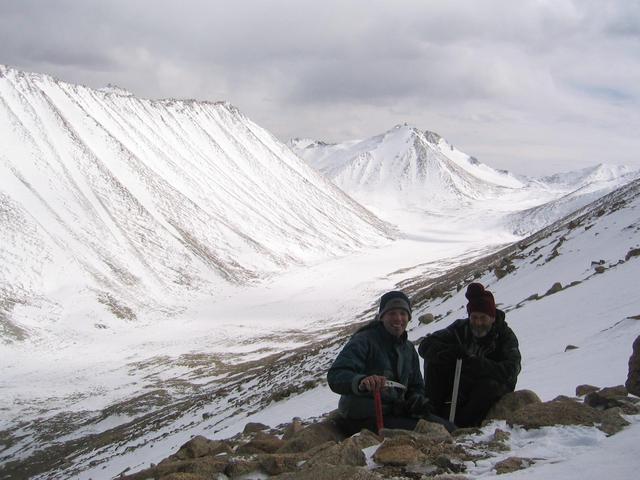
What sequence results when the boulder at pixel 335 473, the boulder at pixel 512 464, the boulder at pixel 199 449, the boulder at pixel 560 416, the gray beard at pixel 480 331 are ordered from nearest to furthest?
the boulder at pixel 512 464
the boulder at pixel 335 473
the boulder at pixel 560 416
the gray beard at pixel 480 331
the boulder at pixel 199 449

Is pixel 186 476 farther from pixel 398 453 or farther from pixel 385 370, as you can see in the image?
pixel 385 370

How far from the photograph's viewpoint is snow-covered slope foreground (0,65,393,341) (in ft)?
235

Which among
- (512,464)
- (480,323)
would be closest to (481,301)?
(480,323)

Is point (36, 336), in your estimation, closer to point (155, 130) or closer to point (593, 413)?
point (593, 413)

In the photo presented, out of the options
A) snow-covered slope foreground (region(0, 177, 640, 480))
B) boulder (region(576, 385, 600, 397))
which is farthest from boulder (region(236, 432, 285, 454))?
boulder (region(576, 385, 600, 397))

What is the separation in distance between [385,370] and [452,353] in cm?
83

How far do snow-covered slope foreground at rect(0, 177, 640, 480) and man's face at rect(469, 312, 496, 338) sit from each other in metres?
1.55

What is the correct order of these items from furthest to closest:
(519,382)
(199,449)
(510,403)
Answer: (519,382), (199,449), (510,403)

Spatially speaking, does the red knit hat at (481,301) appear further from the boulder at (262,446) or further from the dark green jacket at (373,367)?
the boulder at (262,446)

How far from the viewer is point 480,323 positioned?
7.15 metres

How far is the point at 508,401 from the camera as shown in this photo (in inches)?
272

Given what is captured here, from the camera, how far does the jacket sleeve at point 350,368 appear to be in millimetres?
6812

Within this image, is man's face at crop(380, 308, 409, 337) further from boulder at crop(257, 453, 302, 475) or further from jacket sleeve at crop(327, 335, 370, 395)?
boulder at crop(257, 453, 302, 475)

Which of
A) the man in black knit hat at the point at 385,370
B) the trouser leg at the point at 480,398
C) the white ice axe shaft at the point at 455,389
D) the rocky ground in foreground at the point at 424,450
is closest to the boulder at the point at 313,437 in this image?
the rocky ground in foreground at the point at 424,450
